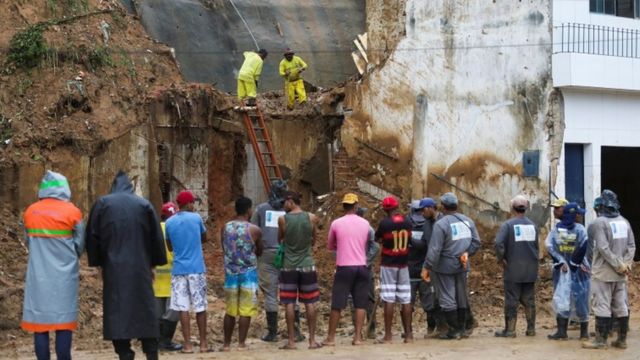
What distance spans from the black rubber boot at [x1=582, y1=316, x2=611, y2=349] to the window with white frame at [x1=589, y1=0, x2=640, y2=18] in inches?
322

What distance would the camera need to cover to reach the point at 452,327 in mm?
14391

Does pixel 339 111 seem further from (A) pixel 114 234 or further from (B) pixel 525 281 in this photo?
(A) pixel 114 234

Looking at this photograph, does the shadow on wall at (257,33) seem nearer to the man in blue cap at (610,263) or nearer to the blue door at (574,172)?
the blue door at (574,172)

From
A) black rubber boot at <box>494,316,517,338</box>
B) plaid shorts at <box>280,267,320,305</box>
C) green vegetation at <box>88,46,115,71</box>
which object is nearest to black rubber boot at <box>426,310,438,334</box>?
black rubber boot at <box>494,316,517,338</box>

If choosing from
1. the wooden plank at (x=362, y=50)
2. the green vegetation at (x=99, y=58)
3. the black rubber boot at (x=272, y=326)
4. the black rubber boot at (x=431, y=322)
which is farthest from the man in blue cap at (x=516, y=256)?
the green vegetation at (x=99, y=58)

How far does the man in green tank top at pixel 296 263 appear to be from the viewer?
1323 cm

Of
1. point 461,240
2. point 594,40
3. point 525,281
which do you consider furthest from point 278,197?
point 594,40

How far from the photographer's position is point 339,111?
69.1 feet

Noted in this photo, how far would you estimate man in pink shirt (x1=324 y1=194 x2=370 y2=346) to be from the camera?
13.4 meters

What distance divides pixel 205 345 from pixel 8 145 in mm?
6170

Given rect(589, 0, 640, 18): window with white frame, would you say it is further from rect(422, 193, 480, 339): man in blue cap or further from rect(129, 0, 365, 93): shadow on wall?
rect(422, 193, 480, 339): man in blue cap

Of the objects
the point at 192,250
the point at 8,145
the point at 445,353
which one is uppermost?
the point at 8,145

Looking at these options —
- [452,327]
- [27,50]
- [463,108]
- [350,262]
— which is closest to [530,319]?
[452,327]

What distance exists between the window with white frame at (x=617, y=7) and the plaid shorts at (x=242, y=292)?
33.2 feet
